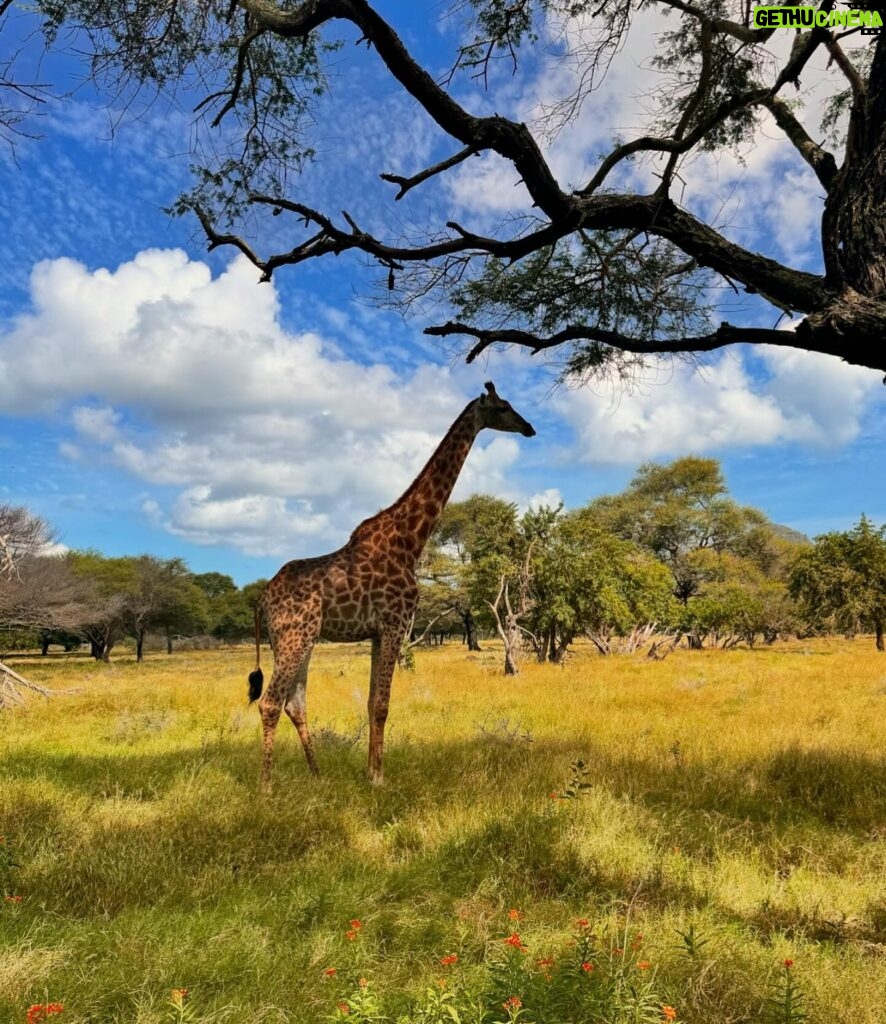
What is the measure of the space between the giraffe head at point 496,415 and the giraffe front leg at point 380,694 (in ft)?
8.36

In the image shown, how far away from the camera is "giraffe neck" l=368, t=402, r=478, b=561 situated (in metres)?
7.47

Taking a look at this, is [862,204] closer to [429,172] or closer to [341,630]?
[429,172]

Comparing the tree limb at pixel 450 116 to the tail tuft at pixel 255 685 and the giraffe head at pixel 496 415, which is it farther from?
the tail tuft at pixel 255 685

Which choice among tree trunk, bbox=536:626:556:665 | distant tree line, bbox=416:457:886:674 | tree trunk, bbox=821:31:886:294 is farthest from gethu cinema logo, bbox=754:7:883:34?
tree trunk, bbox=536:626:556:665

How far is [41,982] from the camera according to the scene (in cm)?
287

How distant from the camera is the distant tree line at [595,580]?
25.2 metres

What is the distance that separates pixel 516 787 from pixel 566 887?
2.00m

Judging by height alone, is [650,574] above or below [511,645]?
above

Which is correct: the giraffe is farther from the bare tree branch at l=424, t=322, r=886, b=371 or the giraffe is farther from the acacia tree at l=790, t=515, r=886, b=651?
the acacia tree at l=790, t=515, r=886, b=651

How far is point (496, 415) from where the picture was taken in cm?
769

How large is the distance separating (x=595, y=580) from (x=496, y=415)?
722 inches

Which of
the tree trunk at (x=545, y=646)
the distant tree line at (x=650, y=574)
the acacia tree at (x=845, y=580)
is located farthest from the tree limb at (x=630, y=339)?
the acacia tree at (x=845, y=580)

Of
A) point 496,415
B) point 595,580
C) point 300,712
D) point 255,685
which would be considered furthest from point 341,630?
point 595,580

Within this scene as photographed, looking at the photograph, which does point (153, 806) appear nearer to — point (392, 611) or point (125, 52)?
point (392, 611)
